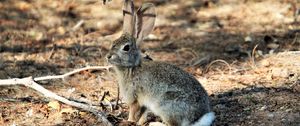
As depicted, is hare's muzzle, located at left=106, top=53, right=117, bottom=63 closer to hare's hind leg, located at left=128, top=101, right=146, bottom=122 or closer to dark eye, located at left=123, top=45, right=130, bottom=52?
dark eye, located at left=123, top=45, right=130, bottom=52

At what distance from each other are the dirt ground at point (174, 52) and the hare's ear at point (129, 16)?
2.11ft

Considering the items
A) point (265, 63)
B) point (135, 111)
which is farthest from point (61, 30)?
point (135, 111)

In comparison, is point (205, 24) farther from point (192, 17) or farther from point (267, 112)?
point (267, 112)

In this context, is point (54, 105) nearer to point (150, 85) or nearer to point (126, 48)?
point (126, 48)

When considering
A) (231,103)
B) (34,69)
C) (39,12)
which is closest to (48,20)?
(39,12)

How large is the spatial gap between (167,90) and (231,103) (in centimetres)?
90

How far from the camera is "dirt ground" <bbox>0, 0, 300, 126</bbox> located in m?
5.62

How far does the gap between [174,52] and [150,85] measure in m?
2.75

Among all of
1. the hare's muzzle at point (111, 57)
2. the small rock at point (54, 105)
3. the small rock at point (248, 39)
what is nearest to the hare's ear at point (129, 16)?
the hare's muzzle at point (111, 57)

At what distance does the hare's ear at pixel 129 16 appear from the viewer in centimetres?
553

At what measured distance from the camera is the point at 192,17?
9.20 meters

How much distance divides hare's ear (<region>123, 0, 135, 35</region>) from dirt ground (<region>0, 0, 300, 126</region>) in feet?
2.11

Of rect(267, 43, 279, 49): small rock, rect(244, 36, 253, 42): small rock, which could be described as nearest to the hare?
rect(267, 43, 279, 49): small rock

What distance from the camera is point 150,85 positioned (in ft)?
16.8
